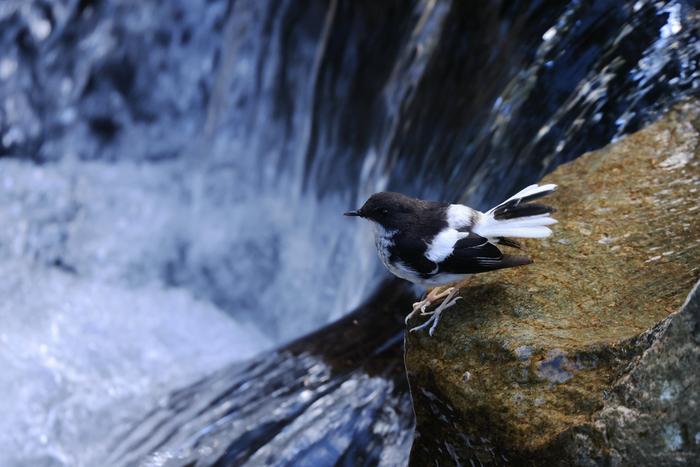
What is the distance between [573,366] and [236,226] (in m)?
4.99

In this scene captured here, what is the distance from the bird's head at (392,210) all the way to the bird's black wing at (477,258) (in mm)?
285

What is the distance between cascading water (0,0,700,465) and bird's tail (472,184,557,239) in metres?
1.12

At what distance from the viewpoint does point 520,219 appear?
9.82 feet

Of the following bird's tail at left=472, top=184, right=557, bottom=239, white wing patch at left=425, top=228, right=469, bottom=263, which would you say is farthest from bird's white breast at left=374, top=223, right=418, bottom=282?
bird's tail at left=472, top=184, right=557, bottom=239

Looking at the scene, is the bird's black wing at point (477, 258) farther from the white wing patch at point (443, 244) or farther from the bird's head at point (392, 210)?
the bird's head at point (392, 210)

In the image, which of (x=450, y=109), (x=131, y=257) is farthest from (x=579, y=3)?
(x=131, y=257)

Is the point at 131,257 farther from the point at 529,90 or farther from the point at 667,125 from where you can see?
the point at 667,125

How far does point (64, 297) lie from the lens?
6441 millimetres

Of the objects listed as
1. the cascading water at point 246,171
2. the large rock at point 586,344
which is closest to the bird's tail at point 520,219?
the large rock at point 586,344

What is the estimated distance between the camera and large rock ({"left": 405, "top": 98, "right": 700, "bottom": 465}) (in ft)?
7.53

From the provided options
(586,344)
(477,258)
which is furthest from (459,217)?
(586,344)

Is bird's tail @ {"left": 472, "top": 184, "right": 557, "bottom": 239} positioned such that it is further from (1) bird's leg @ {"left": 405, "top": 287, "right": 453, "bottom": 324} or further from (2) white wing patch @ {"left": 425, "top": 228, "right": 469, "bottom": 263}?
(1) bird's leg @ {"left": 405, "top": 287, "right": 453, "bottom": 324}

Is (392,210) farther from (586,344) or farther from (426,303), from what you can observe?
(586,344)

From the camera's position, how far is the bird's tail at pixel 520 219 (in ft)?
9.60
